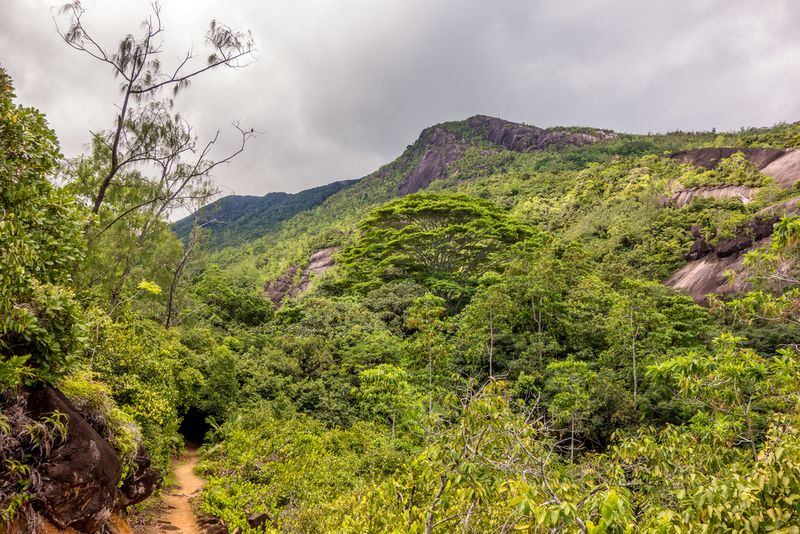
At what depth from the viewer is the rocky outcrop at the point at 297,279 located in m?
39.5

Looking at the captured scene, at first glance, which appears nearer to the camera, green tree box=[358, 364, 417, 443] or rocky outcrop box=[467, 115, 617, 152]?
green tree box=[358, 364, 417, 443]

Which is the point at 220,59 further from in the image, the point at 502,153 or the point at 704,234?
the point at 502,153

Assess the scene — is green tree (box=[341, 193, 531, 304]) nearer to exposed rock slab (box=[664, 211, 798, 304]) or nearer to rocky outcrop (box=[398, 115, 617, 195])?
exposed rock slab (box=[664, 211, 798, 304])

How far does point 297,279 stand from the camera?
136 ft

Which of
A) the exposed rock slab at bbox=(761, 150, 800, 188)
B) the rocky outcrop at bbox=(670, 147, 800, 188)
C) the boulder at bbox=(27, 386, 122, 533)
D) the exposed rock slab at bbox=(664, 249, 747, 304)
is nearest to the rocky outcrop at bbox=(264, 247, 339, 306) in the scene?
the exposed rock slab at bbox=(664, 249, 747, 304)

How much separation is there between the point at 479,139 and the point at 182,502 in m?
84.9

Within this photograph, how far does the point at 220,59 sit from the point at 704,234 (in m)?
25.7

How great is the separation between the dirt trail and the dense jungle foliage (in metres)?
0.41

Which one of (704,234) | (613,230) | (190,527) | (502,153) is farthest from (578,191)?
(190,527)

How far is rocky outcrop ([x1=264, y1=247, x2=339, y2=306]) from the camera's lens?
130 ft

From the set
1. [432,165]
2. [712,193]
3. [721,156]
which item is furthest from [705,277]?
[432,165]

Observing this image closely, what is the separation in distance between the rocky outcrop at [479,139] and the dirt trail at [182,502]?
6748 cm

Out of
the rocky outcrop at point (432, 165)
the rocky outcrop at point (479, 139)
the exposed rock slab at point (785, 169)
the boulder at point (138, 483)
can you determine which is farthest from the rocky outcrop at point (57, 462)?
the rocky outcrop at point (432, 165)

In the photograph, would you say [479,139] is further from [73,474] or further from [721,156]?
[73,474]
